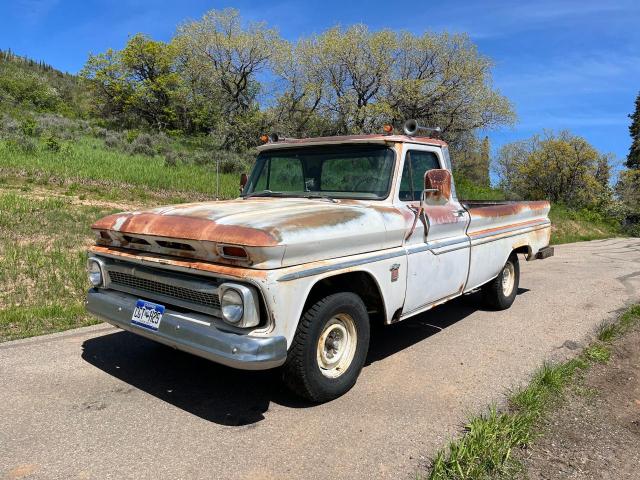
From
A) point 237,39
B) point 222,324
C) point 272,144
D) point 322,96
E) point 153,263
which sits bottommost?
point 222,324

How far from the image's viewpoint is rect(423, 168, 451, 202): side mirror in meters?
4.40

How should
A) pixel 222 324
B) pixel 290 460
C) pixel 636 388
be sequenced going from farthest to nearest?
pixel 636 388 → pixel 222 324 → pixel 290 460

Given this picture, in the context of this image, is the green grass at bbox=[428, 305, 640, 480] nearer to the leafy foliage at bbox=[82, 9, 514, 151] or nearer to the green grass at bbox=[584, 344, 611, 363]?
the green grass at bbox=[584, 344, 611, 363]

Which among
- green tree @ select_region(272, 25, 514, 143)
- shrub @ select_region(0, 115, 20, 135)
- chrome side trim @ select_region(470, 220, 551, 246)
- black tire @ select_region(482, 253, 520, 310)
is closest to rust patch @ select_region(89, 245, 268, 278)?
chrome side trim @ select_region(470, 220, 551, 246)

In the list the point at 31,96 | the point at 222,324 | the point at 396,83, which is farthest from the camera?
the point at 31,96

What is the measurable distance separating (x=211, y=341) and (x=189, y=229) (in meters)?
0.76

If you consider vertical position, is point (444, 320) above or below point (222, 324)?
below

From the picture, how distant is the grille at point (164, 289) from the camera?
333 centimetres

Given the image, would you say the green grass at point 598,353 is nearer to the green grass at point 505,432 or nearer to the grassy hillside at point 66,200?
the green grass at point 505,432

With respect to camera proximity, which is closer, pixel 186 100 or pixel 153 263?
pixel 153 263

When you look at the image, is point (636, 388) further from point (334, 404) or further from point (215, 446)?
point (215, 446)

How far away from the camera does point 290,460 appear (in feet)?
9.64

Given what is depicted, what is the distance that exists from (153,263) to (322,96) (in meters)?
31.5

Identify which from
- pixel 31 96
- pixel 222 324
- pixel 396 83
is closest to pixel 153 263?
Result: pixel 222 324
